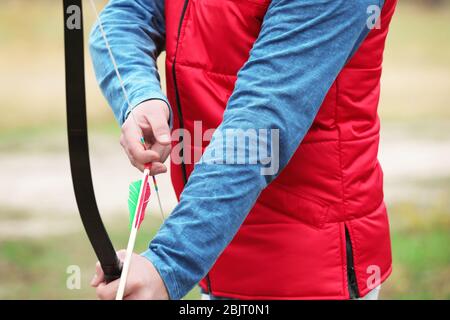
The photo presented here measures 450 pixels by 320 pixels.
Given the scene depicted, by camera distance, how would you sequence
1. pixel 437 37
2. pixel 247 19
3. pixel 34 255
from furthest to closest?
pixel 437 37 → pixel 34 255 → pixel 247 19

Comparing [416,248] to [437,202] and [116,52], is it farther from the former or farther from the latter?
[116,52]

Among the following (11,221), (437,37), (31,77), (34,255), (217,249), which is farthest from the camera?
(437,37)

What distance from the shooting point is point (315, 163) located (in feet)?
3.70

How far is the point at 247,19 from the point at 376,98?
23cm

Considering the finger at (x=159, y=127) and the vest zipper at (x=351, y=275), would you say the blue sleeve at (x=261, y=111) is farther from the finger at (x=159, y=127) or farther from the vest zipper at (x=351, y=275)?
the vest zipper at (x=351, y=275)

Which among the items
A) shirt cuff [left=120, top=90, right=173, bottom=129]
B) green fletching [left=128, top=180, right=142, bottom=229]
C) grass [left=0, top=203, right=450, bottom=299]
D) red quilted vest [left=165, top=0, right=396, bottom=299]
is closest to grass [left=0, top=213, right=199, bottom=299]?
grass [left=0, top=203, right=450, bottom=299]

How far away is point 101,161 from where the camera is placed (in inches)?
148

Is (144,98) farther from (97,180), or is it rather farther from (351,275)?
(97,180)

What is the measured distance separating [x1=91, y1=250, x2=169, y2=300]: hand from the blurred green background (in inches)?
69.3

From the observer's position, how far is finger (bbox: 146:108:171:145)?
3.41 ft

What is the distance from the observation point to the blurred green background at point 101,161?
9.53 feet

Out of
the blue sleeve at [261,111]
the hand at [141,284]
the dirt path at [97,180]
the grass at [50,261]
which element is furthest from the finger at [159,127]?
the dirt path at [97,180]

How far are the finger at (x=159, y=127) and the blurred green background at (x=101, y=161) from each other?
1.60 meters

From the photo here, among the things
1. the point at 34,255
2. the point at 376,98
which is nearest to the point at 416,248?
the point at 34,255
